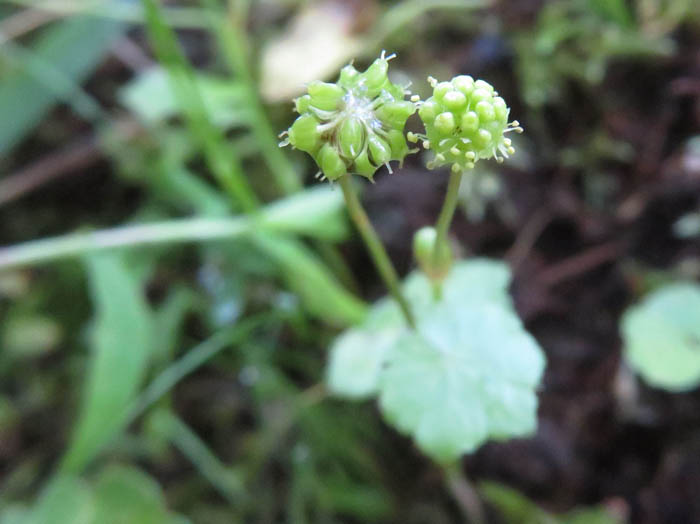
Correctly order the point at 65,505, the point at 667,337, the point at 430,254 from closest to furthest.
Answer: the point at 430,254
the point at 667,337
the point at 65,505

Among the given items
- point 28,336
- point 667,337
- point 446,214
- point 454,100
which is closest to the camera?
point 454,100

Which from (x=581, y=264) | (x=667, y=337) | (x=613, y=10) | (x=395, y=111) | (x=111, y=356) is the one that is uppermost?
(x=613, y=10)

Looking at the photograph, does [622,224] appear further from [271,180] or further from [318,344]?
[271,180]

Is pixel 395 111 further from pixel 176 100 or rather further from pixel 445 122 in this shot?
pixel 176 100

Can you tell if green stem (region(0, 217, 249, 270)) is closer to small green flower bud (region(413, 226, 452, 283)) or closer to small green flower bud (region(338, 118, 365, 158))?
small green flower bud (region(413, 226, 452, 283))

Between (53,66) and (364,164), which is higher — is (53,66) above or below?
above

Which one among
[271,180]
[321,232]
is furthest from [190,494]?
[271,180]

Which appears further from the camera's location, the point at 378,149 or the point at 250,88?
the point at 250,88

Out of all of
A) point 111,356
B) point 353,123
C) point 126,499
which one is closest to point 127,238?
point 111,356
